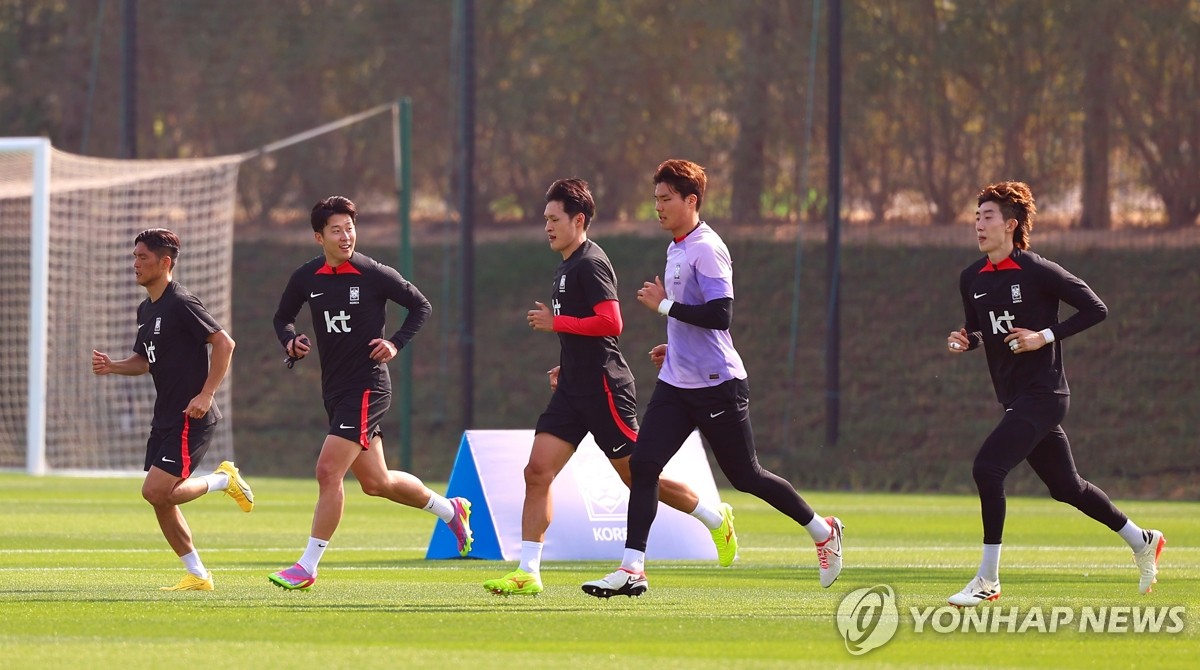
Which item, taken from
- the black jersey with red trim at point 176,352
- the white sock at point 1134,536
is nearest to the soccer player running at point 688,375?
the white sock at point 1134,536

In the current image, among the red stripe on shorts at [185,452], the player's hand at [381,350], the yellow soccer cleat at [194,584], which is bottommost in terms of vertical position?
the yellow soccer cleat at [194,584]

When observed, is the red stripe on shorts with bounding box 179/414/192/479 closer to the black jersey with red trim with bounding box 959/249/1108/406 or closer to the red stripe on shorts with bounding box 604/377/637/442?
the red stripe on shorts with bounding box 604/377/637/442

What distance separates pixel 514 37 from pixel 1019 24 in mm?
8827

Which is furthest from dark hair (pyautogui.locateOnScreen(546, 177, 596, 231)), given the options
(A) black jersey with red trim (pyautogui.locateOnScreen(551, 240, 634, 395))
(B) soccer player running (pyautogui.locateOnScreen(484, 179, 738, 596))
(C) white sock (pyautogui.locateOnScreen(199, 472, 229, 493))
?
(C) white sock (pyautogui.locateOnScreen(199, 472, 229, 493))

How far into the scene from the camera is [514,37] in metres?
32.3

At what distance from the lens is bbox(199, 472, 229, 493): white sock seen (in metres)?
10.4

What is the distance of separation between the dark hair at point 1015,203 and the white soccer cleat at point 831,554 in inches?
66.5

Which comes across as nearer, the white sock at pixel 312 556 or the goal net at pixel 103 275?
the white sock at pixel 312 556

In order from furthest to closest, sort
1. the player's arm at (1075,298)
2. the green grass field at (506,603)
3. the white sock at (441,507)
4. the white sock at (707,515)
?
the white sock at (441,507), the white sock at (707,515), the player's arm at (1075,298), the green grass field at (506,603)

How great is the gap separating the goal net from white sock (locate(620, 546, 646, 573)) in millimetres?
15149

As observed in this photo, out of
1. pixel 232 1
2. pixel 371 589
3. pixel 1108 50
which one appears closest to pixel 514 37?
pixel 232 1

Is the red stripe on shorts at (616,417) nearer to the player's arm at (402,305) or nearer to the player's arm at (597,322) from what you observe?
the player's arm at (597,322)

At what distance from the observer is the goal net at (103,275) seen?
23.9 metres

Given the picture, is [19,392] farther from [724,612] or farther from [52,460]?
[724,612]
